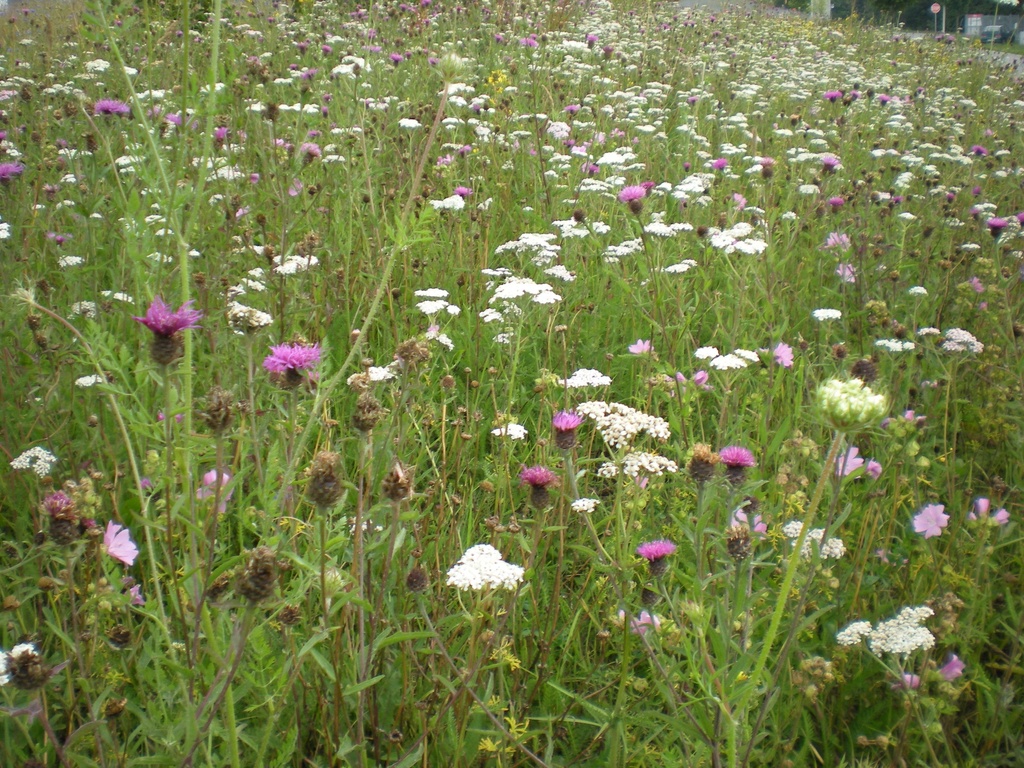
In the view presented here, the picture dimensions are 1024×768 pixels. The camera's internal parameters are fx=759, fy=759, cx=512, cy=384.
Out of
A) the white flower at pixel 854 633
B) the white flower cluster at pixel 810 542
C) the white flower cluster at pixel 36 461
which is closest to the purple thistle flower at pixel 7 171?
the white flower cluster at pixel 36 461

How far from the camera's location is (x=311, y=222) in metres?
3.15

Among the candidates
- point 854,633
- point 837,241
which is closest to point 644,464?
point 854,633

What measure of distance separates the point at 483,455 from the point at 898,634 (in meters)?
1.24

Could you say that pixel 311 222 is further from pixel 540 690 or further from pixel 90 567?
pixel 540 690

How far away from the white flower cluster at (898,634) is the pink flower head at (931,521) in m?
0.34

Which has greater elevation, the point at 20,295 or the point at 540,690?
the point at 20,295

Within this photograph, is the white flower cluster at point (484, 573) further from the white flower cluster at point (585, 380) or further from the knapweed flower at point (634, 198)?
the knapweed flower at point (634, 198)

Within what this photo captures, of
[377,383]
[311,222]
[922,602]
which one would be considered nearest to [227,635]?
[377,383]

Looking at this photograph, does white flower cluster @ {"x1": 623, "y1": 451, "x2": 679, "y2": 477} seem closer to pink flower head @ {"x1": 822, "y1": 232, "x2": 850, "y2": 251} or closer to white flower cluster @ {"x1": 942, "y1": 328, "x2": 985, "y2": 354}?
white flower cluster @ {"x1": 942, "y1": 328, "x2": 985, "y2": 354}

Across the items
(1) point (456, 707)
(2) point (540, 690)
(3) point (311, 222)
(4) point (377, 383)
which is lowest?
(2) point (540, 690)

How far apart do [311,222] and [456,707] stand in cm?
231

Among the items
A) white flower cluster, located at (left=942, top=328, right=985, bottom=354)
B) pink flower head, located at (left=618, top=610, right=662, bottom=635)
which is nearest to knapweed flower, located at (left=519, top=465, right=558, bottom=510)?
pink flower head, located at (left=618, top=610, right=662, bottom=635)

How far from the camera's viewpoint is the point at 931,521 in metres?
1.69

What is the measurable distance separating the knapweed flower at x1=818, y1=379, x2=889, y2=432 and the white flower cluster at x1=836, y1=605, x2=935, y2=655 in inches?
22.7
